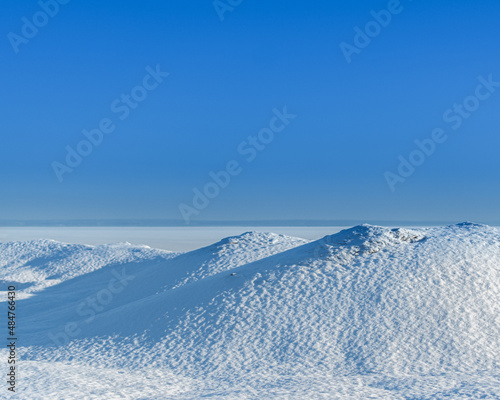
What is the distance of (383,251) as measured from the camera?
20891mm

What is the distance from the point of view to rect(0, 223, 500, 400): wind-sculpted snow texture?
13078mm

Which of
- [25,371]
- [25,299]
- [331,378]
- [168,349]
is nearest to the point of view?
[331,378]

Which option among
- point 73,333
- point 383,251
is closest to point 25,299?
point 73,333

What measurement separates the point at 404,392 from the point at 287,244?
21.7 metres

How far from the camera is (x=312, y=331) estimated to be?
16266 millimetres

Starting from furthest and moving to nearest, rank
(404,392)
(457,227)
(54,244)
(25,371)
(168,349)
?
(54,244) → (457,227) → (168,349) → (25,371) → (404,392)

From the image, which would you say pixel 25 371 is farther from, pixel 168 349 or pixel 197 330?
pixel 197 330

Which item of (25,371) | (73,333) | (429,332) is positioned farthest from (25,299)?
(429,332)

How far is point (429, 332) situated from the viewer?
1572 cm

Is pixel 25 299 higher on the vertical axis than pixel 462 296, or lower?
higher

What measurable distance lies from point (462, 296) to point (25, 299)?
25000 millimetres

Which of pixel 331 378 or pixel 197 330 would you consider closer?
pixel 331 378

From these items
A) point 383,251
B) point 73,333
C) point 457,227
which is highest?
point 457,227

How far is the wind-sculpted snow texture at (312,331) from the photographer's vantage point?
13078 mm
